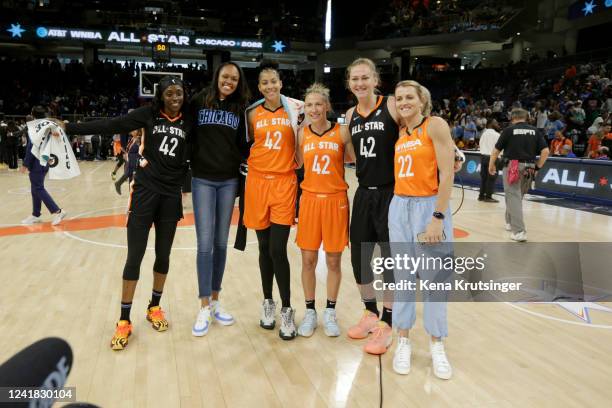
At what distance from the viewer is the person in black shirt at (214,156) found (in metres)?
3.12

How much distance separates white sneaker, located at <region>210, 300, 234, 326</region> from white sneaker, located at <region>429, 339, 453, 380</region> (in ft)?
4.71

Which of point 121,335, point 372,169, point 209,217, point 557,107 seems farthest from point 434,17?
point 121,335

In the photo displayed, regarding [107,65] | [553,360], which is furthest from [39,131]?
[107,65]

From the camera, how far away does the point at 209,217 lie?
318 centimetres

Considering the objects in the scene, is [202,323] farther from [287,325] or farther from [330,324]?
[330,324]

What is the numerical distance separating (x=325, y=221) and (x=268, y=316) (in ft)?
2.74

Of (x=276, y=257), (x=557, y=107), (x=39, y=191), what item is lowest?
(x=39, y=191)

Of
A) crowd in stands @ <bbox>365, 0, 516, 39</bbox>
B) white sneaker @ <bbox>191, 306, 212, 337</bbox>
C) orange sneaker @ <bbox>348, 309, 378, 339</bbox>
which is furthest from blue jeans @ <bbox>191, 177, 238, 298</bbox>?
crowd in stands @ <bbox>365, 0, 516, 39</bbox>

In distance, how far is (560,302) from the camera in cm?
391

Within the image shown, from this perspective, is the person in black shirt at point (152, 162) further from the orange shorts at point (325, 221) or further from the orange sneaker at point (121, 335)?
the orange shorts at point (325, 221)

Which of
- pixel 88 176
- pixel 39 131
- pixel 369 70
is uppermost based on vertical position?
pixel 369 70

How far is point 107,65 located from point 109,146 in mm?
8543

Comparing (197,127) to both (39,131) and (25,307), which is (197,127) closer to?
(39,131)

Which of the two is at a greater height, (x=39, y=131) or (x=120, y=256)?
(x=39, y=131)
